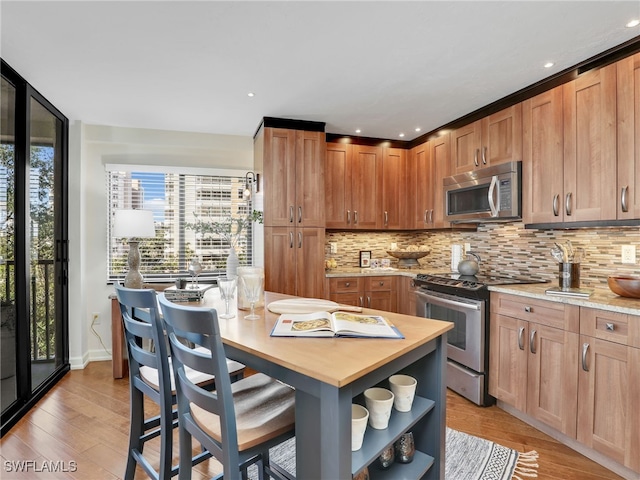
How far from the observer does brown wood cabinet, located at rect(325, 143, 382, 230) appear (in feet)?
12.8

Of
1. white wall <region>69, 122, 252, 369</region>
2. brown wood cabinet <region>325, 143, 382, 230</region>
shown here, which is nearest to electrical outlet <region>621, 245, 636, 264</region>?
brown wood cabinet <region>325, 143, 382, 230</region>

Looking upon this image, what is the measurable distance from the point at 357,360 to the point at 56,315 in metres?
3.38

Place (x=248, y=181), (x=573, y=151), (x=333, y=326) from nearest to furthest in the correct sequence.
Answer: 1. (x=333, y=326)
2. (x=573, y=151)
3. (x=248, y=181)

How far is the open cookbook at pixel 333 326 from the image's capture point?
4.21 ft

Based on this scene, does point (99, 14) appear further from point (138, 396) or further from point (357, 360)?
point (357, 360)

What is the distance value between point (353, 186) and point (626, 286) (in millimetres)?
2564

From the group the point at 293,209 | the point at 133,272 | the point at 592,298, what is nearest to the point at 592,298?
the point at 592,298

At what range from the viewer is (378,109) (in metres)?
3.14

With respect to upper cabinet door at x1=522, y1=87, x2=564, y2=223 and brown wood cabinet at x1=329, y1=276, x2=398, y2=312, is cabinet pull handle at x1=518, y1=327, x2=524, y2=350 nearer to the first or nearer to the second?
upper cabinet door at x1=522, y1=87, x2=564, y2=223

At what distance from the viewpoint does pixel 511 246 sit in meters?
3.23

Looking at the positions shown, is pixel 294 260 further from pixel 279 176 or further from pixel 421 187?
pixel 421 187

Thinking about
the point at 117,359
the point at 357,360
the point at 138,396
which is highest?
the point at 357,360

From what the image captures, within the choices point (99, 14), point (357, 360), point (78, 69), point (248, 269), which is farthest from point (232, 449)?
point (78, 69)

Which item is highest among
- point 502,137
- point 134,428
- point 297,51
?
point 297,51
